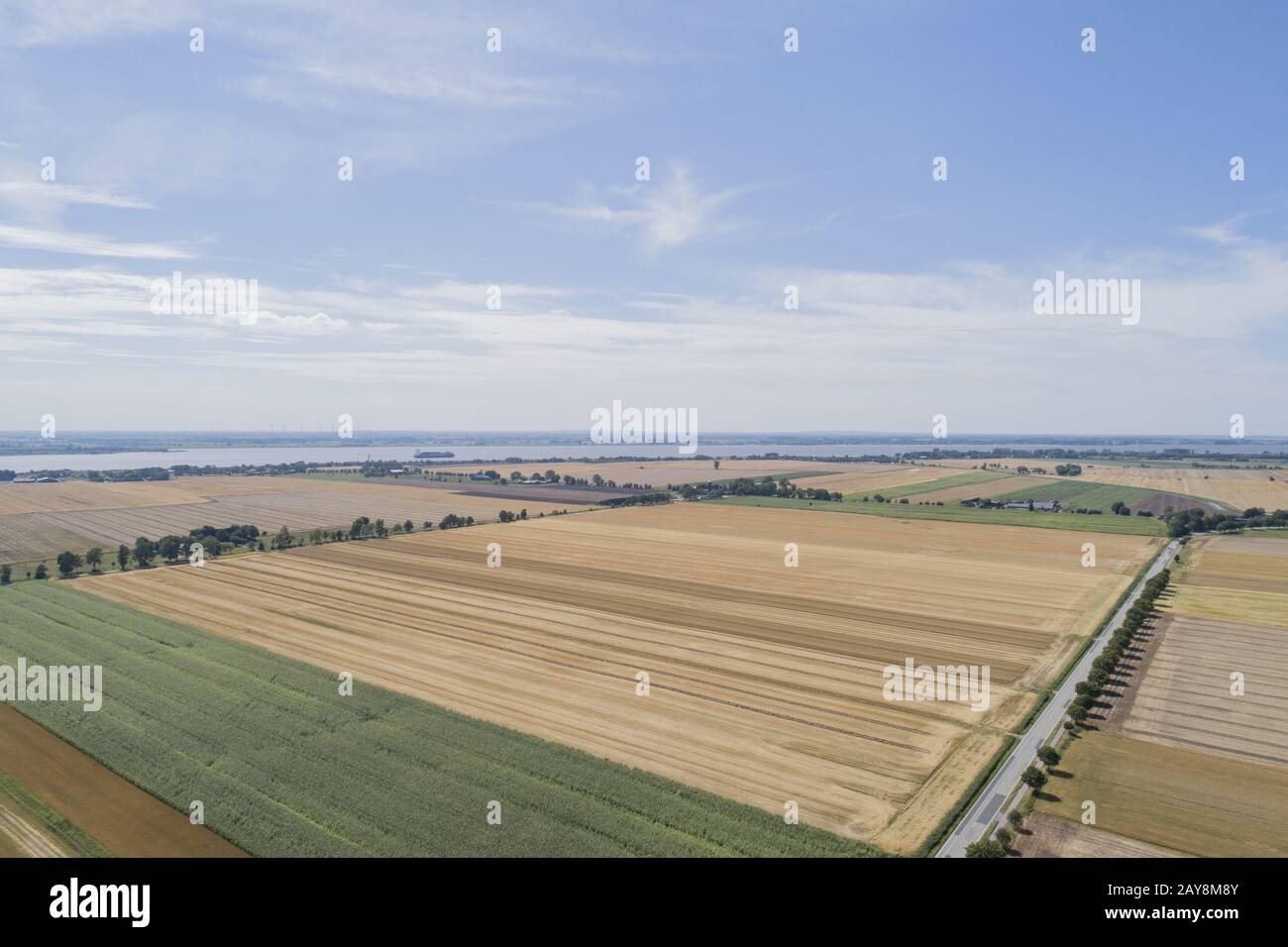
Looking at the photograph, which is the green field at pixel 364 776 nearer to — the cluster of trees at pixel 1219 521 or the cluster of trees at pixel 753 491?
the cluster of trees at pixel 1219 521

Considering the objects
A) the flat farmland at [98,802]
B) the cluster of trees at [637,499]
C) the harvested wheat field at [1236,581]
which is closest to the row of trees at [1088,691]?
A: the harvested wheat field at [1236,581]

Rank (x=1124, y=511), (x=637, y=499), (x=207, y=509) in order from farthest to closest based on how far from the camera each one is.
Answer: (x=637, y=499) → (x=207, y=509) → (x=1124, y=511)

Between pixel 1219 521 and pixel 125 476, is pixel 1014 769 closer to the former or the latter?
pixel 1219 521

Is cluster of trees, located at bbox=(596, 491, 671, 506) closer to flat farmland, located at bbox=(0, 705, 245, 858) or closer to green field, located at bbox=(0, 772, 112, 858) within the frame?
flat farmland, located at bbox=(0, 705, 245, 858)

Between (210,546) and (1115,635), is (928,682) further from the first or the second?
(210,546)

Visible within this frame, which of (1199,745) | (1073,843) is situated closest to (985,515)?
(1199,745)

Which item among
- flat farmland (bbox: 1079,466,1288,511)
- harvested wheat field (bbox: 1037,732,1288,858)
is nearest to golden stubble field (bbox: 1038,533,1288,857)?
harvested wheat field (bbox: 1037,732,1288,858)
